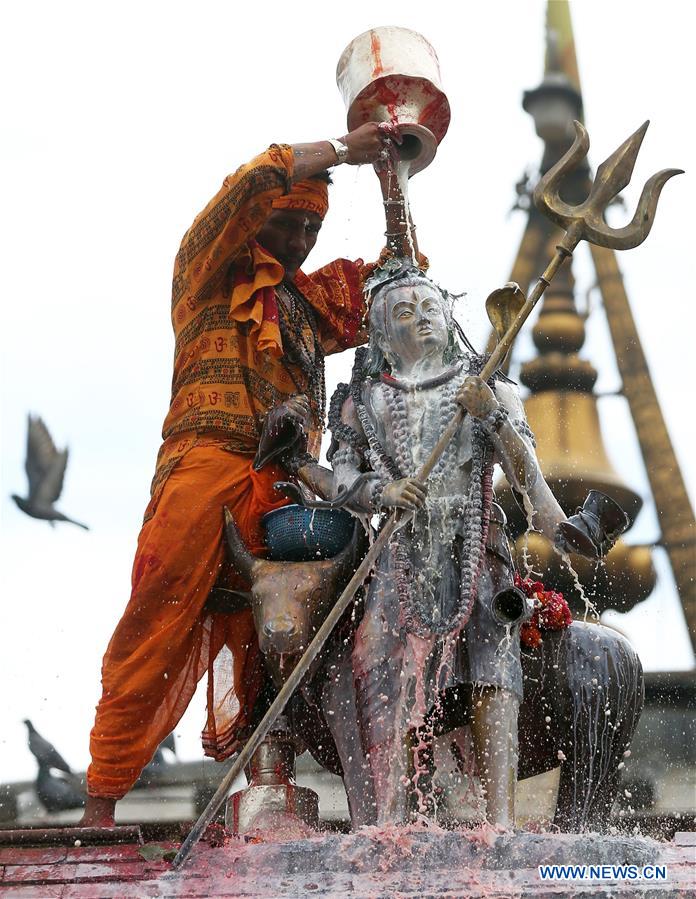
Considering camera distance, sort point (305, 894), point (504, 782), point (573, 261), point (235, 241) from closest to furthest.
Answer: point (305, 894)
point (504, 782)
point (235, 241)
point (573, 261)

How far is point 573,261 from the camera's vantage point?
14148 millimetres

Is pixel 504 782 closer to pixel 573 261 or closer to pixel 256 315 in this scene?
pixel 256 315

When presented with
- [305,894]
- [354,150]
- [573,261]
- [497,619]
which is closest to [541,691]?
[497,619]

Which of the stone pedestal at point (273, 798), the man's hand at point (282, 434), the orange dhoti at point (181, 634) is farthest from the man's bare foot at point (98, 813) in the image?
the man's hand at point (282, 434)

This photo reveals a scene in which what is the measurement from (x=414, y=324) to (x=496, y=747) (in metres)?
1.81

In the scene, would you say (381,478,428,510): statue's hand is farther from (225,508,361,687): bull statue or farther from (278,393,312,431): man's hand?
(278,393,312,431): man's hand

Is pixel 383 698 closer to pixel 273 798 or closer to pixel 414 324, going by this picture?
pixel 273 798

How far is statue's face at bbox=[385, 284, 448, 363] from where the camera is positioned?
592 centimetres

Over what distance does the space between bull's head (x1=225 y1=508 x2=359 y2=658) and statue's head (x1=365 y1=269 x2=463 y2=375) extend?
2.57 ft

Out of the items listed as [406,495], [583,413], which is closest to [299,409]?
[406,495]

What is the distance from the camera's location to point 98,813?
5859 mm

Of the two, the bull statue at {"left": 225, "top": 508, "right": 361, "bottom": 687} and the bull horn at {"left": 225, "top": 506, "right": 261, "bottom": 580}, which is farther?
the bull horn at {"left": 225, "top": 506, "right": 261, "bottom": 580}

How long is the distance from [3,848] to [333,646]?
1552 mm

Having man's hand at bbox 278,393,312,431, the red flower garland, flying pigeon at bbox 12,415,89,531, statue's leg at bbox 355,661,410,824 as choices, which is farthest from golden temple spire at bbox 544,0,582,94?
statue's leg at bbox 355,661,410,824
